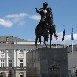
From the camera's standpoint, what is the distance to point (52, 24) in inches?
1304

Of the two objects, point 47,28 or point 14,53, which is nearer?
point 47,28

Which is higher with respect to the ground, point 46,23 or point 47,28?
point 46,23

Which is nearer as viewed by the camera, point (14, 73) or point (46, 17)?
→ point (46, 17)

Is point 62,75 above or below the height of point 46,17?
below

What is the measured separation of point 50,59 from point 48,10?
3748mm

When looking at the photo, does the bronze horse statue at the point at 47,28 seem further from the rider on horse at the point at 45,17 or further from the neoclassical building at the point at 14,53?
the neoclassical building at the point at 14,53

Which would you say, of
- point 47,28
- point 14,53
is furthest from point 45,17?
point 14,53

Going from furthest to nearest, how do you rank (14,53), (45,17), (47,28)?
(14,53)
(45,17)
(47,28)

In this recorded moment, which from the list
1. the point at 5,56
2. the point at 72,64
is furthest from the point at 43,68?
the point at 5,56

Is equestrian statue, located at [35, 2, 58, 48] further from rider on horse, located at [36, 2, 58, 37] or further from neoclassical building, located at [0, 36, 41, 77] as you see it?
neoclassical building, located at [0, 36, 41, 77]

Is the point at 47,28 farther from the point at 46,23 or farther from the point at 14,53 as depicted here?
the point at 14,53

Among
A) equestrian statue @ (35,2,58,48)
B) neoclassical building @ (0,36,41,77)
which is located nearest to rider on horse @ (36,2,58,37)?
equestrian statue @ (35,2,58,48)

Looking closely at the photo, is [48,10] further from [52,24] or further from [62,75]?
[62,75]

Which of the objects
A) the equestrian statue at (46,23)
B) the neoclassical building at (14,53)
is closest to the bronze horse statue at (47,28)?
the equestrian statue at (46,23)
